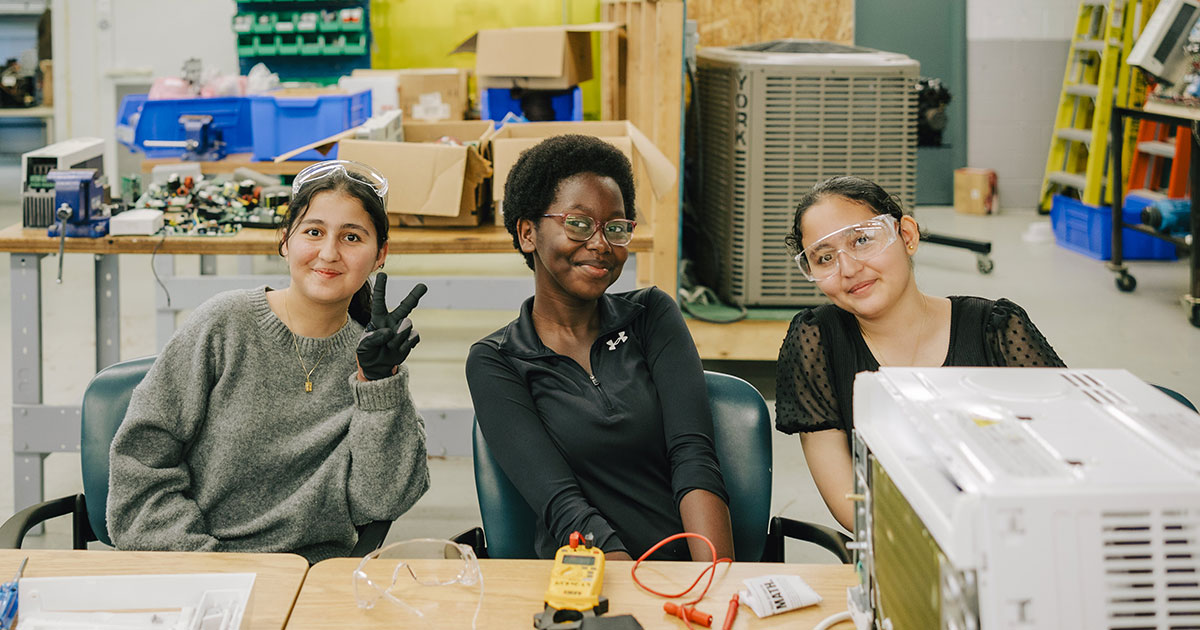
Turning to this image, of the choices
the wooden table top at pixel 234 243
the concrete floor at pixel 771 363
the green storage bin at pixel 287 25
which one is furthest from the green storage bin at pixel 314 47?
the wooden table top at pixel 234 243

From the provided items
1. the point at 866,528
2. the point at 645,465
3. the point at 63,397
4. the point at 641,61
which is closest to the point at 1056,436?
the point at 866,528

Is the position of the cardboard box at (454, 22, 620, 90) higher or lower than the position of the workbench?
higher

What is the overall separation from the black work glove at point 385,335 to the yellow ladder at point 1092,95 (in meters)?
5.27

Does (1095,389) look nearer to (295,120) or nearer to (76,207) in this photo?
(76,207)

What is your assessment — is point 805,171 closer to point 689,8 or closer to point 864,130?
point 864,130

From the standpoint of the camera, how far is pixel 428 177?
2.88 m

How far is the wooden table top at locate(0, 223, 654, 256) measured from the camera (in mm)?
2771

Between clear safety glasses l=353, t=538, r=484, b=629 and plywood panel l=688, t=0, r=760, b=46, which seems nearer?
clear safety glasses l=353, t=538, r=484, b=629

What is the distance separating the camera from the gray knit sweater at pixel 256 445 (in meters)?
1.61

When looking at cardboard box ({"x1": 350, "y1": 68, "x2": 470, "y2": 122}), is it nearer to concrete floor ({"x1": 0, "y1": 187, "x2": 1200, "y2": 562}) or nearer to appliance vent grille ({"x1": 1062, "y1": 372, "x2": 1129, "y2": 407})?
concrete floor ({"x1": 0, "y1": 187, "x2": 1200, "y2": 562})

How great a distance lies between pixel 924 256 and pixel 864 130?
2.48 meters

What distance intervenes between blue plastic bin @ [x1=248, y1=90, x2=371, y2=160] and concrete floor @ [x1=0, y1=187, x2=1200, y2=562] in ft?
3.13

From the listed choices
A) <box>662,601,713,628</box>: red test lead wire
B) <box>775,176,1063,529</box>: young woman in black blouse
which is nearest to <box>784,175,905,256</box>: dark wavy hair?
<box>775,176,1063,529</box>: young woman in black blouse

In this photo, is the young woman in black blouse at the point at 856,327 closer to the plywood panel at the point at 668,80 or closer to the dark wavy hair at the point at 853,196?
the dark wavy hair at the point at 853,196
